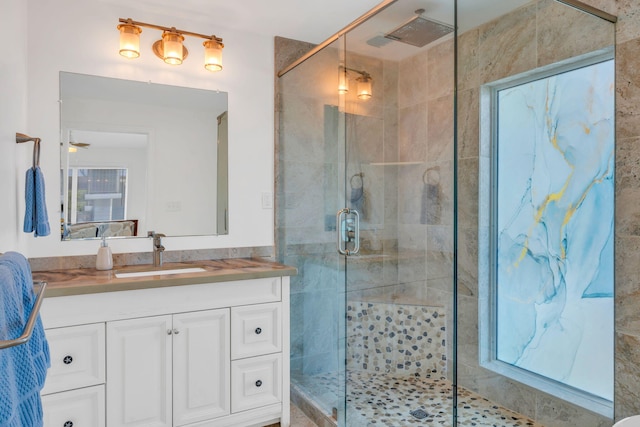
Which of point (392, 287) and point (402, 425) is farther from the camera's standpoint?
point (392, 287)

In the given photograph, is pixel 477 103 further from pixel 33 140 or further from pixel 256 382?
pixel 33 140

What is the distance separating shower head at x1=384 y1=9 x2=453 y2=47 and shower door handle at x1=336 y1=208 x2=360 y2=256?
0.90m

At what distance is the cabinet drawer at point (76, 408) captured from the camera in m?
1.79

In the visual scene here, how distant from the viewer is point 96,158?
7.87 ft

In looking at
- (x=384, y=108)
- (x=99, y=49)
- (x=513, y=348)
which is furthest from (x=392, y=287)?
(x=99, y=49)

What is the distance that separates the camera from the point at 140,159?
2502 mm

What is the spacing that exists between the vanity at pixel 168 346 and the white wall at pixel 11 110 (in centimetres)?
33

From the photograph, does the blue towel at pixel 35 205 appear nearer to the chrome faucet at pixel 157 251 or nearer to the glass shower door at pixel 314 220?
the chrome faucet at pixel 157 251

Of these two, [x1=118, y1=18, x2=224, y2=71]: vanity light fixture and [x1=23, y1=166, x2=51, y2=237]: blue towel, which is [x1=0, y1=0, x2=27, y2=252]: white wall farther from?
[x1=118, y1=18, x2=224, y2=71]: vanity light fixture

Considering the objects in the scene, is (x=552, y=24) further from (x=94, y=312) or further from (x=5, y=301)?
(x=94, y=312)

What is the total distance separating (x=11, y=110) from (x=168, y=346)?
121 cm

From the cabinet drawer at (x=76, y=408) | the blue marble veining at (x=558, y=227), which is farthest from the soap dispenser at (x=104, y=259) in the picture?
the blue marble veining at (x=558, y=227)

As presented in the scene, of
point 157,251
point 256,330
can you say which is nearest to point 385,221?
point 256,330

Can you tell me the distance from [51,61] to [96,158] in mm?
539
